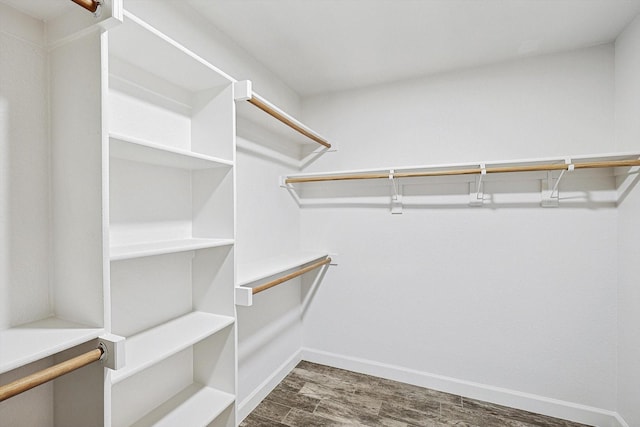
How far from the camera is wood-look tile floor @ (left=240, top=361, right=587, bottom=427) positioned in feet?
6.34

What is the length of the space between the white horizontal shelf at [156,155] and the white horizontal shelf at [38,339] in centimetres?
58

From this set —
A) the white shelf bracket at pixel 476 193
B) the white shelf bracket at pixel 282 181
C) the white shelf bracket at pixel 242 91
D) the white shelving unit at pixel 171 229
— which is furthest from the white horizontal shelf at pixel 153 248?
the white shelf bracket at pixel 476 193

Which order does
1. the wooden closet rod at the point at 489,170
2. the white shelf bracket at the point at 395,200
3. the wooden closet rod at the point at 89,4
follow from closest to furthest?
the wooden closet rod at the point at 89,4 < the wooden closet rod at the point at 489,170 < the white shelf bracket at the point at 395,200

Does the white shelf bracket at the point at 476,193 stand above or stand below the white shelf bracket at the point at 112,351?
above

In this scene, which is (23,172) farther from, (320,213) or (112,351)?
(320,213)

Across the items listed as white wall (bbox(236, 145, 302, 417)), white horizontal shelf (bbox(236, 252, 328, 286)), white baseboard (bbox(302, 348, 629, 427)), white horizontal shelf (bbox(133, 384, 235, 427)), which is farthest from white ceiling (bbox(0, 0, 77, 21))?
white baseboard (bbox(302, 348, 629, 427))

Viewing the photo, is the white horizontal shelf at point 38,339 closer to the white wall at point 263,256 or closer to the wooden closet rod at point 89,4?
the wooden closet rod at point 89,4

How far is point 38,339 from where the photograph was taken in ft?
2.71

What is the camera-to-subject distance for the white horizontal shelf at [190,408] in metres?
1.29

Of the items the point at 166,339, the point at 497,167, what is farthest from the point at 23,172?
the point at 497,167

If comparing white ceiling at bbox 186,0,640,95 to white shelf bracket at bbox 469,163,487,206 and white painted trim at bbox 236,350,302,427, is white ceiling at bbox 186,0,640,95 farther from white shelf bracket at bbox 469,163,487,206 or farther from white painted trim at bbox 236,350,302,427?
white painted trim at bbox 236,350,302,427

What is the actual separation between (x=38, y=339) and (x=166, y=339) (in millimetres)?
469

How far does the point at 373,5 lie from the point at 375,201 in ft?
4.44

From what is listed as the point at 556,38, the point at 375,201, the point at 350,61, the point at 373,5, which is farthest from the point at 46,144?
the point at 556,38
